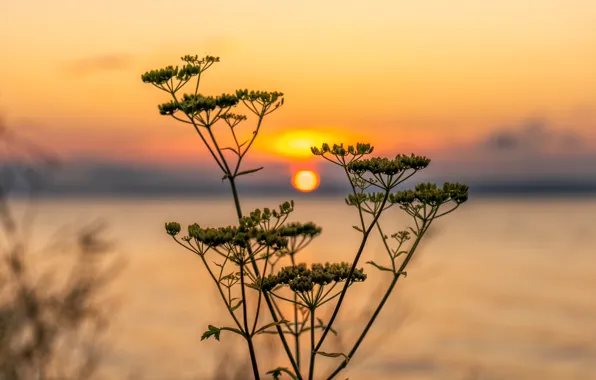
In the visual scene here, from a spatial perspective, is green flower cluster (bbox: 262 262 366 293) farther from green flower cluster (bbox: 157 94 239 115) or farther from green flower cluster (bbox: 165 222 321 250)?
green flower cluster (bbox: 157 94 239 115)

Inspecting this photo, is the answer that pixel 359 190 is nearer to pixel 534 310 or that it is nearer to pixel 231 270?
pixel 231 270

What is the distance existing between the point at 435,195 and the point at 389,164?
46 cm

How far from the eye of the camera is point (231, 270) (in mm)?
6879

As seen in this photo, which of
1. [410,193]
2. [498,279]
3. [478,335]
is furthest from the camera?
[498,279]

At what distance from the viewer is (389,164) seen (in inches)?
242

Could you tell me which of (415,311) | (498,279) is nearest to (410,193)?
Result: (415,311)

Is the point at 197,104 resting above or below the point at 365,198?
above

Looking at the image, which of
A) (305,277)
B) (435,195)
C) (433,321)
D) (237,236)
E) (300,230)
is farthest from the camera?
(433,321)

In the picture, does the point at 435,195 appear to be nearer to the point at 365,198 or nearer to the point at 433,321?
the point at 365,198

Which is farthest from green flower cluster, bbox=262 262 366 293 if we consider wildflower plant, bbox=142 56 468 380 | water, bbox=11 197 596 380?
water, bbox=11 197 596 380

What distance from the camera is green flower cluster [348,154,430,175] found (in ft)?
20.2

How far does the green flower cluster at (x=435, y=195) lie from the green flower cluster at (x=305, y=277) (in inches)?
27.8

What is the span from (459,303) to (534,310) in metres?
3.96

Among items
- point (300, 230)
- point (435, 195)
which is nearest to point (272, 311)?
point (300, 230)
